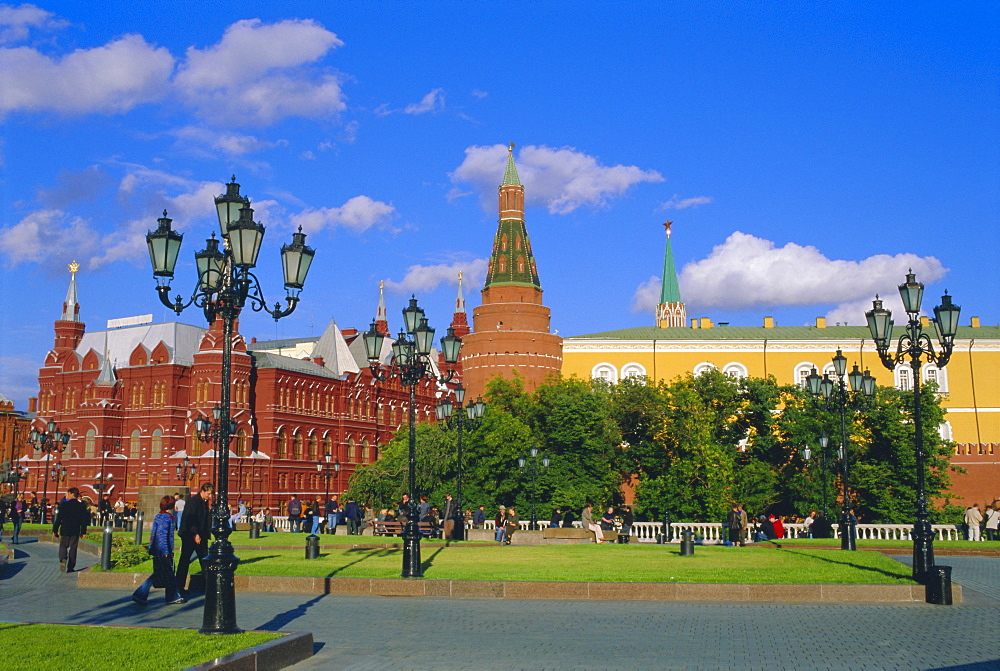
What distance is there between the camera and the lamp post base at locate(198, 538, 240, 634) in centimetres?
941

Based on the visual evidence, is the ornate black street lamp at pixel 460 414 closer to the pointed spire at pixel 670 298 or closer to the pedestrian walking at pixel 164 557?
the pedestrian walking at pixel 164 557

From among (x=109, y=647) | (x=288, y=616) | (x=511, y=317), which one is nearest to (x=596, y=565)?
(x=288, y=616)

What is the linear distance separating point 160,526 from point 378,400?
207 feet

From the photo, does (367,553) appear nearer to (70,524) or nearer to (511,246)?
(70,524)

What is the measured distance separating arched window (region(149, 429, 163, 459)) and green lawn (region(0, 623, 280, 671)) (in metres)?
56.6

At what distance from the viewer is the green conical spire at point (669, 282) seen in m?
115

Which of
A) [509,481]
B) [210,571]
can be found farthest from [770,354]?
[210,571]

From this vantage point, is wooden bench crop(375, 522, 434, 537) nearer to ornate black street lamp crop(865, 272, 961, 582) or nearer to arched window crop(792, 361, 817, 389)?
ornate black street lamp crop(865, 272, 961, 582)

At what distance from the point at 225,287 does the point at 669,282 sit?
107 metres

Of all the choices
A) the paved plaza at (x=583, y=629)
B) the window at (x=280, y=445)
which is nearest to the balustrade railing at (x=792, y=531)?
the paved plaza at (x=583, y=629)

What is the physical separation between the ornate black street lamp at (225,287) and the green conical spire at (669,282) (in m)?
104

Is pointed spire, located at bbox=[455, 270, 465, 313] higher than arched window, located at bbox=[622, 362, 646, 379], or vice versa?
pointed spire, located at bbox=[455, 270, 465, 313]

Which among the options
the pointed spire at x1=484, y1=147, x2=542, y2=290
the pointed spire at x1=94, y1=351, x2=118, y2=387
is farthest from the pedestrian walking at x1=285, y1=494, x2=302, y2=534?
the pointed spire at x1=94, y1=351, x2=118, y2=387

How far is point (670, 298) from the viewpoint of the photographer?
11475 cm
